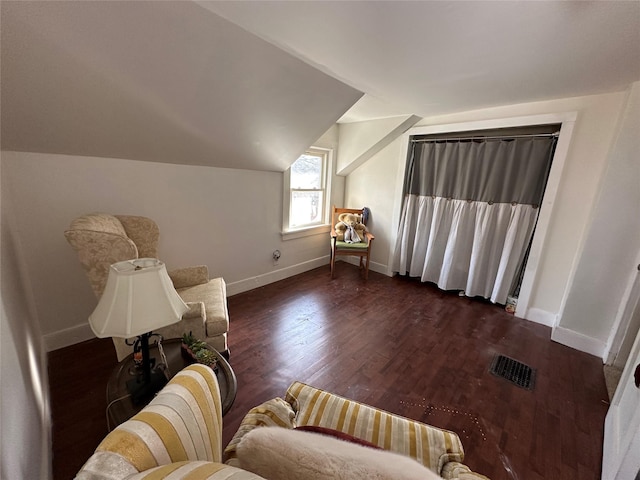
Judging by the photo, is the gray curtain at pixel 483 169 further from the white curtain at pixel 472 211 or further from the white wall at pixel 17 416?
the white wall at pixel 17 416

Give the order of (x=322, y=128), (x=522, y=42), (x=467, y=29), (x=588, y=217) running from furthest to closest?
1. (x=322, y=128)
2. (x=588, y=217)
3. (x=522, y=42)
4. (x=467, y=29)

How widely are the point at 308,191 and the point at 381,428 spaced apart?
3072mm

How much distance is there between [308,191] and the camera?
3.67 metres

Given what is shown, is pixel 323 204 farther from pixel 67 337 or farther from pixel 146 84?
pixel 67 337

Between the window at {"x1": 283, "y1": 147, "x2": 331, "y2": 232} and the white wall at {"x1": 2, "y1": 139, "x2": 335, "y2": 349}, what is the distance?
254mm

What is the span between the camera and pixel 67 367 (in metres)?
1.76

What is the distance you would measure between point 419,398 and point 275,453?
144 cm

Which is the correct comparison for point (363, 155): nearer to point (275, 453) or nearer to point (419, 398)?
point (419, 398)

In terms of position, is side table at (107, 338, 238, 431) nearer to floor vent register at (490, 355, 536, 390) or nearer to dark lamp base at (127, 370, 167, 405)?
dark lamp base at (127, 370, 167, 405)

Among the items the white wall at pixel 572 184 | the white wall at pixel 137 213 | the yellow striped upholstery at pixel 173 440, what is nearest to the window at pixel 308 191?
the white wall at pixel 137 213

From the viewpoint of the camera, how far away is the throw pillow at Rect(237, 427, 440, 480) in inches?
20.3

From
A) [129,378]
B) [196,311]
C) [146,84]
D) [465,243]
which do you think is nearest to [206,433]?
[129,378]

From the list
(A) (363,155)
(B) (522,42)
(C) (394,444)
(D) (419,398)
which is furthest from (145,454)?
(A) (363,155)

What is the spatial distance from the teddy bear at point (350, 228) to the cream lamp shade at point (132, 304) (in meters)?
2.79
